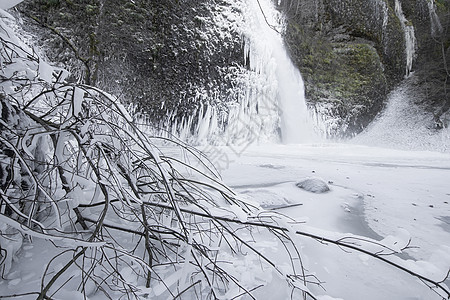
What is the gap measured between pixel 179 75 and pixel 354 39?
23.6 feet

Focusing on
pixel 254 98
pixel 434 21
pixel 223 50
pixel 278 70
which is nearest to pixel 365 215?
pixel 254 98

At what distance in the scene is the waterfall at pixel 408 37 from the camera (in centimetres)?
919

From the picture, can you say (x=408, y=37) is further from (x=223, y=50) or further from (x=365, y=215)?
(x=365, y=215)

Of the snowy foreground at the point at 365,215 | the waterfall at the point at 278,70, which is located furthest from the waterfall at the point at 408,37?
the snowy foreground at the point at 365,215

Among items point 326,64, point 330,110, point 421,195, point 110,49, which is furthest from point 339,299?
point 326,64

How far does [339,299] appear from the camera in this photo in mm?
728

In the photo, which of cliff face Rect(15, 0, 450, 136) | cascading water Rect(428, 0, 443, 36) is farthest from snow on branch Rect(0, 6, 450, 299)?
cascading water Rect(428, 0, 443, 36)

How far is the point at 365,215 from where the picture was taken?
1.58 meters

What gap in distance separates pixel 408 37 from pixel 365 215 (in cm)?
1108

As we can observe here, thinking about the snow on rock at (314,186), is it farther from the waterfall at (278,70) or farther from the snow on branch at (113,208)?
the waterfall at (278,70)

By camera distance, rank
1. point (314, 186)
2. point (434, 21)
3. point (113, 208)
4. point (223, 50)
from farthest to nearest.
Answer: point (434, 21)
point (223, 50)
point (314, 186)
point (113, 208)

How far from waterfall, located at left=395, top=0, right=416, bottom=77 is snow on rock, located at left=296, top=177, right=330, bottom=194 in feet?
33.5

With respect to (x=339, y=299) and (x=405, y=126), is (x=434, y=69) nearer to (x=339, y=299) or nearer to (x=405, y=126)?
(x=405, y=126)

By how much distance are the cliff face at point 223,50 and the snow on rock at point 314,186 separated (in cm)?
145
